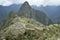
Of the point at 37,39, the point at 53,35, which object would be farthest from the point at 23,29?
the point at 53,35

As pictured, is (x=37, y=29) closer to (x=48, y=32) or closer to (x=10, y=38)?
(x=48, y=32)

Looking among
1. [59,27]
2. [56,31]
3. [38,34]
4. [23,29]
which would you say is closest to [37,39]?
[38,34]

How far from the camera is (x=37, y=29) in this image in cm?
3916

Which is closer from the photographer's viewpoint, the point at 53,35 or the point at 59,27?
the point at 53,35

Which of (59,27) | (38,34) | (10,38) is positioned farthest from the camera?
(59,27)

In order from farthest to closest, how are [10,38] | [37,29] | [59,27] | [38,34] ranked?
[59,27] < [37,29] < [38,34] < [10,38]

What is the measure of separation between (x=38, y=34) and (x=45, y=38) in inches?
70.7

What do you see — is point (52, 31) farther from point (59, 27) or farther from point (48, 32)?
point (59, 27)

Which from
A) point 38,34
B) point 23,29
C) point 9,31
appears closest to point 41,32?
point 38,34

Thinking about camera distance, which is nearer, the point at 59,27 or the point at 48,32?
the point at 48,32

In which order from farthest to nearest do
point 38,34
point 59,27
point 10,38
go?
point 59,27
point 38,34
point 10,38

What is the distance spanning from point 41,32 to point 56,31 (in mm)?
4065

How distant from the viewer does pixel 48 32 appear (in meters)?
38.7

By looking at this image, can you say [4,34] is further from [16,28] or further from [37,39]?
[37,39]
